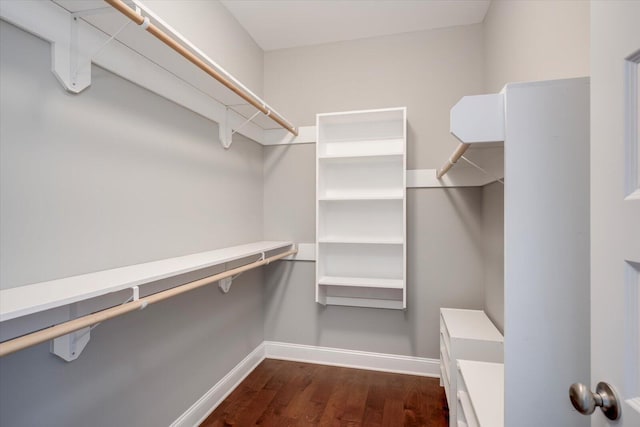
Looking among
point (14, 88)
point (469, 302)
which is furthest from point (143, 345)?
point (469, 302)

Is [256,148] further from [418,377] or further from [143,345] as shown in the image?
[418,377]

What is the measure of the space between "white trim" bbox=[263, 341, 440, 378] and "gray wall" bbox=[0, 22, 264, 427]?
0.65m

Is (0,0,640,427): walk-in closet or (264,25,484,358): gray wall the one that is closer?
(0,0,640,427): walk-in closet

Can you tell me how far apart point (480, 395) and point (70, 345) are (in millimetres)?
1503

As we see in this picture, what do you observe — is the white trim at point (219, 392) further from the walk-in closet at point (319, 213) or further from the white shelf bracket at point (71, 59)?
the white shelf bracket at point (71, 59)

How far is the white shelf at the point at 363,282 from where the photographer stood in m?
2.25

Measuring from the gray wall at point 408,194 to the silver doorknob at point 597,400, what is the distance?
1.84m

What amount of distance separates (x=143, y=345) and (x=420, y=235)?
1.92 m

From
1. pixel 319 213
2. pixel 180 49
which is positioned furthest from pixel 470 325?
pixel 180 49

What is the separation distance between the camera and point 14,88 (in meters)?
0.98

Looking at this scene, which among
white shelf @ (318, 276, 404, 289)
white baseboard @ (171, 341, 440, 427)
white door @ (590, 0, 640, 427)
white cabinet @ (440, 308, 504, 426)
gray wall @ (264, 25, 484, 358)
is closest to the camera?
white door @ (590, 0, 640, 427)

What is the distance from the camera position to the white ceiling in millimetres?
2135

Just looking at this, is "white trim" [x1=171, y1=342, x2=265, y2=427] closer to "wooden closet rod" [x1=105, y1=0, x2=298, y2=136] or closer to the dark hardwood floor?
the dark hardwood floor

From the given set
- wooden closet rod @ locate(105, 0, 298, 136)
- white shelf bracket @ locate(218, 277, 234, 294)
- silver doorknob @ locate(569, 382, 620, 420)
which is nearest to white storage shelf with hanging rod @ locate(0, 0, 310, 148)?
wooden closet rod @ locate(105, 0, 298, 136)
